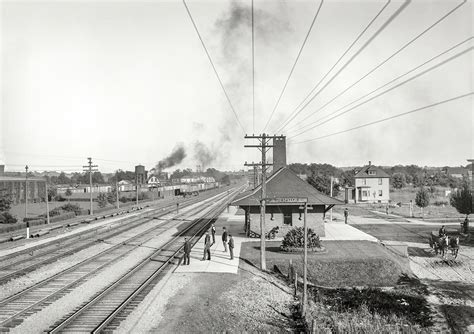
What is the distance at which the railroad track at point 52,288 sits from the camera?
1498 centimetres

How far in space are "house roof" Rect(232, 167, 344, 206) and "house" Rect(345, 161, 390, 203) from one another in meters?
44.9

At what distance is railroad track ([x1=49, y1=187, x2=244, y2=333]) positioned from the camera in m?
13.8

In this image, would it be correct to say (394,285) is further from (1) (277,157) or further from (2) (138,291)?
(1) (277,157)

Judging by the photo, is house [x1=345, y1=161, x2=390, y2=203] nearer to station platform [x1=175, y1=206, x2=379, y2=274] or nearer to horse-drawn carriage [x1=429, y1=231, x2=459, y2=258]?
station platform [x1=175, y1=206, x2=379, y2=274]

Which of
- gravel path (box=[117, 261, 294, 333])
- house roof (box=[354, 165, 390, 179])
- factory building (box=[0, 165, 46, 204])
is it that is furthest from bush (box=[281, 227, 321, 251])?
factory building (box=[0, 165, 46, 204])

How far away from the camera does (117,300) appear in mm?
16516

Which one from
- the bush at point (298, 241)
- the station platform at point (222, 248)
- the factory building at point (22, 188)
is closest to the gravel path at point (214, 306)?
the station platform at point (222, 248)

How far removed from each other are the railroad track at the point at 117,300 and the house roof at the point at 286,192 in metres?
8.93

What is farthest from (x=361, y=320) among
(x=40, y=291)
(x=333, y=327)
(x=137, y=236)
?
(x=137, y=236)

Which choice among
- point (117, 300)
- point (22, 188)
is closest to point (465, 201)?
point (117, 300)

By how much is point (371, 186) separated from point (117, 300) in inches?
2697

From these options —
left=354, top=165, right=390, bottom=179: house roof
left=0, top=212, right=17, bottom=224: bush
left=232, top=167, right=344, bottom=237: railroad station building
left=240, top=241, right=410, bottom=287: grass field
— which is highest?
left=354, top=165, right=390, bottom=179: house roof

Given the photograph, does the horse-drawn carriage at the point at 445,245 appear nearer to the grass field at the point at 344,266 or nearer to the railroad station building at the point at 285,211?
the grass field at the point at 344,266

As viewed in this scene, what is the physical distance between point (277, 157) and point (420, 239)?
16772 mm
